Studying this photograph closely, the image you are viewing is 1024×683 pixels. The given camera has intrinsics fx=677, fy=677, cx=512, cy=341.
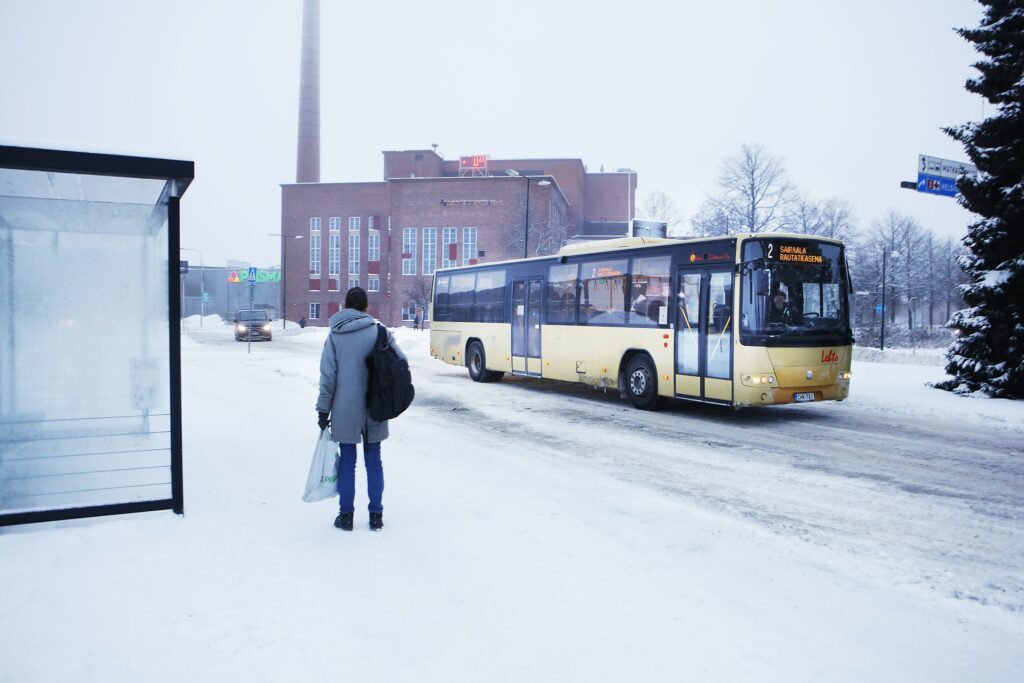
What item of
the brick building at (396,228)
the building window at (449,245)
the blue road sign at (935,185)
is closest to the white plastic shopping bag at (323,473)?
the blue road sign at (935,185)

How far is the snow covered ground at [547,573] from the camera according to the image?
345 cm

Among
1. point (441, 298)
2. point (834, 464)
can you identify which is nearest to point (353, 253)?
point (441, 298)

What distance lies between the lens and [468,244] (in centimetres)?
6975

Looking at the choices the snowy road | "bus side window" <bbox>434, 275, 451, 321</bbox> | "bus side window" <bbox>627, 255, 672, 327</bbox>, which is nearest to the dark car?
"bus side window" <bbox>434, 275, 451, 321</bbox>

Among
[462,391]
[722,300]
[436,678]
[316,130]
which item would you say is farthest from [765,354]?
[316,130]

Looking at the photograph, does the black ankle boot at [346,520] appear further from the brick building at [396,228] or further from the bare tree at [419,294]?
the brick building at [396,228]

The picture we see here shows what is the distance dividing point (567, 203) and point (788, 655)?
7988 cm

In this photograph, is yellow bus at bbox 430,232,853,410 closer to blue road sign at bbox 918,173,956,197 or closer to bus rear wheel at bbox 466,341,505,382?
bus rear wheel at bbox 466,341,505,382

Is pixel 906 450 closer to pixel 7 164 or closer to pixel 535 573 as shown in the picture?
pixel 535 573

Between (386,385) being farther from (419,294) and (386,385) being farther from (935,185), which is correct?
(419,294)

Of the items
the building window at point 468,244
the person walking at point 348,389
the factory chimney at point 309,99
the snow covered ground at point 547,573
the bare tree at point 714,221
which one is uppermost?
the factory chimney at point 309,99

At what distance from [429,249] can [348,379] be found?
218 ft

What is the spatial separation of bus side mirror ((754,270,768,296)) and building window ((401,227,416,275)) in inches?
2441

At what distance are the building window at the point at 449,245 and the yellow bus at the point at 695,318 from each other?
178 ft
